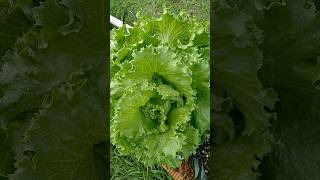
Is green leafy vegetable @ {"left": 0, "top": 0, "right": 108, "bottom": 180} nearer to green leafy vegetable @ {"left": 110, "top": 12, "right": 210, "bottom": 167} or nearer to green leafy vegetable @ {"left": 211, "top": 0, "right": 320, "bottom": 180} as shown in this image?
green leafy vegetable @ {"left": 110, "top": 12, "right": 210, "bottom": 167}

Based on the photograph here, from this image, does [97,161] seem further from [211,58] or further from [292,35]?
[292,35]

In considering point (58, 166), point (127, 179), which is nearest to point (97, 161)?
point (58, 166)

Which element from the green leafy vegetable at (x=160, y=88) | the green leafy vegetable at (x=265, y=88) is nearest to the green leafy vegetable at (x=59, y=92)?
the green leafy vegetable at (x=160, y=88)

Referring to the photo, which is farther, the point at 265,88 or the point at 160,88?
the point at 265,88

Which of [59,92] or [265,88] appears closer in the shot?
[59,92]

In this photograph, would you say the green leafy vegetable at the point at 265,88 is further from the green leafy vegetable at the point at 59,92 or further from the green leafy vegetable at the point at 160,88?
the green leafy vegetable at the point at 59,92

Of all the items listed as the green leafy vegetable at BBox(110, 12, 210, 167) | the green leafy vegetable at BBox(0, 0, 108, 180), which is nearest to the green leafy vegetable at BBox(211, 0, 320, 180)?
the green leafy vegetable at BBox(110, 12, 210, 167)

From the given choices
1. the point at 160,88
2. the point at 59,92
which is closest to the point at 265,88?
the point at 160,88

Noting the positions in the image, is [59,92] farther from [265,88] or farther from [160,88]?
[265,88]
